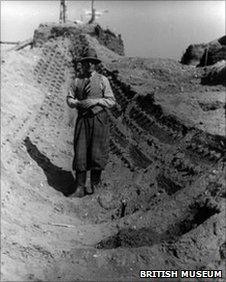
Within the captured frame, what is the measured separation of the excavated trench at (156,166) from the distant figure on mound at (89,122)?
0.51 m

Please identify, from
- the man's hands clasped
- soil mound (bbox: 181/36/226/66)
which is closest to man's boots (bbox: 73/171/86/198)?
the man's hands clasped

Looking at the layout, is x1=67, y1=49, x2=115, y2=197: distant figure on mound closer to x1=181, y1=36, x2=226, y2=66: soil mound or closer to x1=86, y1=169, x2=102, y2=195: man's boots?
x1=86, y1=169, x2=102, y2=195: man's boots

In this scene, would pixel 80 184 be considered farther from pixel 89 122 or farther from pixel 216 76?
pixel 216 76

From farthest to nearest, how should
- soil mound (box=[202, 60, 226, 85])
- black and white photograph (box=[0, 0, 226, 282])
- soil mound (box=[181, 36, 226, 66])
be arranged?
1. soil mound (box=[181, 36, 226, 66])
2. soil mound (box=[202, 60, 226, 85])
3. black and white photograph (box=[0, 0, 226, 282])

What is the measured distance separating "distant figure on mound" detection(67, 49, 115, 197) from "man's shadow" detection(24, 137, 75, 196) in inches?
16.9

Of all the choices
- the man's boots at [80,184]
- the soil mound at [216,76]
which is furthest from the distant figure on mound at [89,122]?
the soil mound at [216,76]

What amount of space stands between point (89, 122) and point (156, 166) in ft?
4.15

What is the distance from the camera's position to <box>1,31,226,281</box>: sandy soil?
14.8 ft

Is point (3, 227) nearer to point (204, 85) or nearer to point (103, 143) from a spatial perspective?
point (103, 143)

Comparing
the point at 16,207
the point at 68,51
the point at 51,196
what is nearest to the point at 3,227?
the point at 16,207

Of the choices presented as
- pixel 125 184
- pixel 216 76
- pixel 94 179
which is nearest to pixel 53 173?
pixel 94 179

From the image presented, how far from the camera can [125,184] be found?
663 cm

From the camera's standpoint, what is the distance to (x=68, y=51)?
1271 centimetres

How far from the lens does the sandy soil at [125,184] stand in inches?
178
